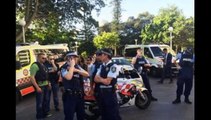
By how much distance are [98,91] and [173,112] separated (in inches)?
103

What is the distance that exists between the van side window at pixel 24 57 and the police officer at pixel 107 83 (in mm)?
4728

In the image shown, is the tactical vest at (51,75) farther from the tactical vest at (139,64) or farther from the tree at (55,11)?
the tree at (55,11)

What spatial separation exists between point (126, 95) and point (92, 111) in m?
0.85

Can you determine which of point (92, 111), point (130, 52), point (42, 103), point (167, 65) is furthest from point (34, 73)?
point (130, 52)

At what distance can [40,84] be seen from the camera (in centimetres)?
673

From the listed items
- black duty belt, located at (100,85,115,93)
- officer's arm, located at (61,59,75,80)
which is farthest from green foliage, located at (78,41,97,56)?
black duty belt, located at (100,85,115,93)

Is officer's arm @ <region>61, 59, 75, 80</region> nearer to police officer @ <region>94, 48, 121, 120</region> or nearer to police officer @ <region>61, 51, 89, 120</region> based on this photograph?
police officer @ <region>61, 51, 89, 120</region>

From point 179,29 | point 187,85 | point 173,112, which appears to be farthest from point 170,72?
point 179,29

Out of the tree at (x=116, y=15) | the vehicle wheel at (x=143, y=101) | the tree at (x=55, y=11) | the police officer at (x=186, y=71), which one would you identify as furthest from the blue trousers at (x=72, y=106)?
the tree at (x=116, y=15)

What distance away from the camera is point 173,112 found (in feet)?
23.2

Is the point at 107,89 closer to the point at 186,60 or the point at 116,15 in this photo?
the point at 186,60

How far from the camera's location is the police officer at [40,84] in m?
6.50
